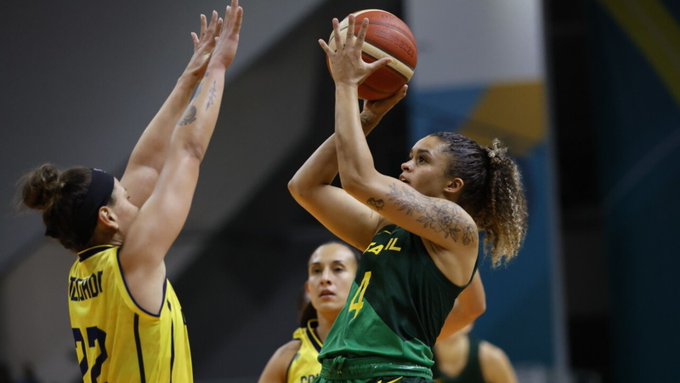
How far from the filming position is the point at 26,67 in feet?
24.8

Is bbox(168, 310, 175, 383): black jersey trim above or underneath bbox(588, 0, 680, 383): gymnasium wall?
underneath

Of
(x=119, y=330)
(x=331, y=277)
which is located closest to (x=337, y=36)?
(x=119, y=330)

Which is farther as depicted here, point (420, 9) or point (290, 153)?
point (290, 153)

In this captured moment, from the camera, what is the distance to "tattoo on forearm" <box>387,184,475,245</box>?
276 cm

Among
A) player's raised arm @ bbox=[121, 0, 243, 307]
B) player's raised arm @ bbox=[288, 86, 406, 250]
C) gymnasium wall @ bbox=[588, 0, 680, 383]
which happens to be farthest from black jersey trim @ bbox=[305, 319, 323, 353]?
gymnasium wall @ bbox=[588, 0, 680, 383]

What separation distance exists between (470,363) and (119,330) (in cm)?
398

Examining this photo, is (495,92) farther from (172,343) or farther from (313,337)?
(172,343)

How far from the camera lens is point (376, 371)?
274 centimetres

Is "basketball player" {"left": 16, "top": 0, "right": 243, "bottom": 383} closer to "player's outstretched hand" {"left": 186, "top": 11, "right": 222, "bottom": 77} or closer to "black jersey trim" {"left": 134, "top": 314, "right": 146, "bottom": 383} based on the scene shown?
"black jersey trim" {"left": 134, "top": 314, "right": 146, "bottom": 383}

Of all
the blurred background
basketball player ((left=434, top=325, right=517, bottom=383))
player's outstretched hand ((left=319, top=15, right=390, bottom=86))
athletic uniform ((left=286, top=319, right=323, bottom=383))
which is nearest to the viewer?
player's outstretched hand ((left=319, top=15, right=390, bottom=86))

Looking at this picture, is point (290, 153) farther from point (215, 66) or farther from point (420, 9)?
point (215, 66)

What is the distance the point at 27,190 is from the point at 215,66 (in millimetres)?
692

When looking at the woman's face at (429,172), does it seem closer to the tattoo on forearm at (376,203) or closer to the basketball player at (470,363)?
the tattoo on forearm at (376,203)

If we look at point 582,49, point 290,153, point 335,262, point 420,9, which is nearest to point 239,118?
point 290,153
